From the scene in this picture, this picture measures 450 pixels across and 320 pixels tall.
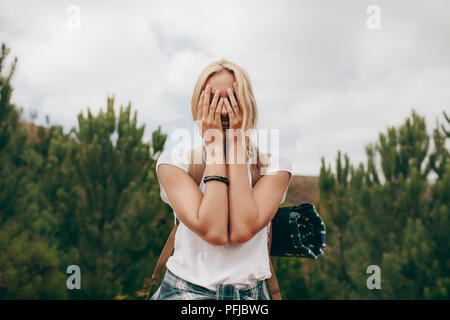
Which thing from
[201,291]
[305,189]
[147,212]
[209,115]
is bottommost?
[305,189]

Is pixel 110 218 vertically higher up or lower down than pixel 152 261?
higher up

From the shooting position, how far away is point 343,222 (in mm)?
10969

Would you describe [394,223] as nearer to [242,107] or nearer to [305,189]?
[242,107]

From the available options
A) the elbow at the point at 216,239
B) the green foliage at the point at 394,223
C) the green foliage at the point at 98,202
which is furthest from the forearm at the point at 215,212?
the green foliage at the point at 394,223

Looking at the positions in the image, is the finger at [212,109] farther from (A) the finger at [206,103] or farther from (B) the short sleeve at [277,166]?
(B) the short sleeve at [277,166]

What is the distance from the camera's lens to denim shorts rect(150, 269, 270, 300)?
3.89 feet

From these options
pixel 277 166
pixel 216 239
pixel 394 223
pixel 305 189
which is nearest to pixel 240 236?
pixel 216 239

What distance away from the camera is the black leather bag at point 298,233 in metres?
1.47

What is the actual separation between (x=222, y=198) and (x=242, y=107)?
1.09 ft

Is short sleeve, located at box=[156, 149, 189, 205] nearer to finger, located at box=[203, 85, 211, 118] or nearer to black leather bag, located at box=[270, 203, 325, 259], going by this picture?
finger, located at box=[203, 85, 211, 118]

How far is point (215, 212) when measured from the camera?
1.19 metres

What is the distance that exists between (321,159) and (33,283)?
791cm

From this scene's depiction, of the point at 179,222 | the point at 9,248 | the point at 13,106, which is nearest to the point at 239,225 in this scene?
the point at 179,222
